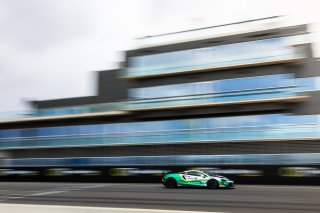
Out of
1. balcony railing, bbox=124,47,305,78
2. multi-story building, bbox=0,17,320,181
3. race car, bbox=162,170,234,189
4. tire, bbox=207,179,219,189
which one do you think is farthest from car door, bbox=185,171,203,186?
balcony railing, bbox=124,47,305,78

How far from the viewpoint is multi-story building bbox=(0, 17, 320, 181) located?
26.9 metres

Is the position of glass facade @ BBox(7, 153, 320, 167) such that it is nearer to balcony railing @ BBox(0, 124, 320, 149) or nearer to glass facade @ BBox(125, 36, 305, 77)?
balcony railing @ BBox(0, 124, 320, 149)

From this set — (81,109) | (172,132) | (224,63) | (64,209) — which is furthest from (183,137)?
(64,209)

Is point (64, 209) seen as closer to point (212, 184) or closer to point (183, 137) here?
point (212, 184)

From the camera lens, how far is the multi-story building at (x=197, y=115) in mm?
26875

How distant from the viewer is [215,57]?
30.6 meters

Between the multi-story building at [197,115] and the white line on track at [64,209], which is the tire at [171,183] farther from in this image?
the white line on track at [64,209]

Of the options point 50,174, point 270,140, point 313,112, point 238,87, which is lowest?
point 50,174

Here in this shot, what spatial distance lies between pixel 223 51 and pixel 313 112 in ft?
27.9

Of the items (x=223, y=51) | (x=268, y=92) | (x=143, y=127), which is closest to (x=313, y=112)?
(x=268, y=92)

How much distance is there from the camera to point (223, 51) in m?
30.4

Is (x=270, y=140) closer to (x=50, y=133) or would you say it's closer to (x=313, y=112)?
(x=313, y=112)

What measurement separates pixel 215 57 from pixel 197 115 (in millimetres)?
5069

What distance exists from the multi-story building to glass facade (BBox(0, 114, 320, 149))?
0.08 metres
